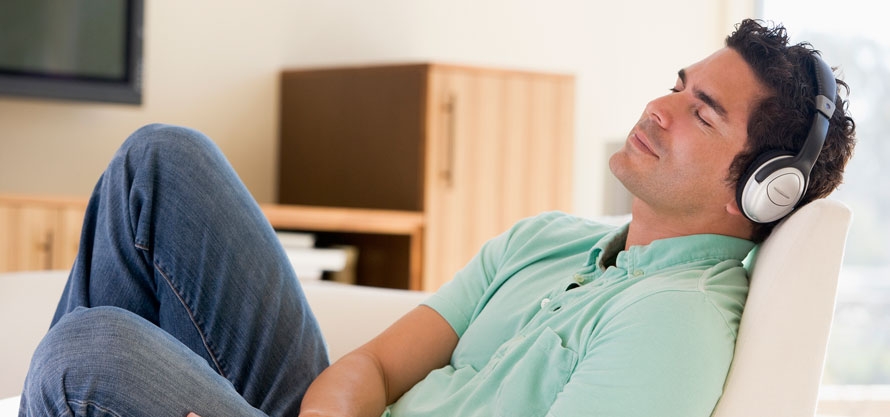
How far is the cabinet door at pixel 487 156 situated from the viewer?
327 cm

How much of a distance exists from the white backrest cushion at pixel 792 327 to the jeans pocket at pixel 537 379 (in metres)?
0.18

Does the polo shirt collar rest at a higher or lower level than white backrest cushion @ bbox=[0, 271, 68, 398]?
higher

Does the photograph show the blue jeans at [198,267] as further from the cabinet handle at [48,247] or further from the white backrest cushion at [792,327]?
the cabinet handle at [48,247]

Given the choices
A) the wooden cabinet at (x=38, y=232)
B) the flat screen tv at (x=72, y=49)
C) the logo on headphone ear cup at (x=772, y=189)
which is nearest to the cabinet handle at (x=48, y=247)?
the wooden cabinet at (x=38, y=232)

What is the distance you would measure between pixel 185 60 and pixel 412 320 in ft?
7.23

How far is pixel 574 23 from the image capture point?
167 inches

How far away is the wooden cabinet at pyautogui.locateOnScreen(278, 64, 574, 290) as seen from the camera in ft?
10.7

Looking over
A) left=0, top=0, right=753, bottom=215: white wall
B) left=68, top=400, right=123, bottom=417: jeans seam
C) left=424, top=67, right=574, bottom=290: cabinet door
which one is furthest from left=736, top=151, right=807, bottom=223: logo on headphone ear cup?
left=0, top=0, right=753, bottom=215: white wall

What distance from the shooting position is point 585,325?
1225 millimetres

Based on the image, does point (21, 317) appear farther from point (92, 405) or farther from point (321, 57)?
point (321, 57)

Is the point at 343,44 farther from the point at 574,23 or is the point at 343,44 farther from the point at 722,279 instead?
the point at 722,279

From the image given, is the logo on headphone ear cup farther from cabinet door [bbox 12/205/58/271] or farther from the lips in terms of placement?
cabinet door [bbox 12/205/58/271]

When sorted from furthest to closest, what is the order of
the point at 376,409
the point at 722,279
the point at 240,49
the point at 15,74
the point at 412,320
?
the point at 240,49 → the point at 15,74 → the point at 412,320 → the point at 376,409 → the point at 722,279

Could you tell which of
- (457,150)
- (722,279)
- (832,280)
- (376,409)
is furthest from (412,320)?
(457,150)
